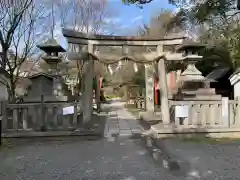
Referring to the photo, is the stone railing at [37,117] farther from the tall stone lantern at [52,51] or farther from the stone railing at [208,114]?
the stone railing at [208,114]

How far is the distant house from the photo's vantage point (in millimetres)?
20219

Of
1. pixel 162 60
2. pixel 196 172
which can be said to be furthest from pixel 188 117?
pixel 196 172

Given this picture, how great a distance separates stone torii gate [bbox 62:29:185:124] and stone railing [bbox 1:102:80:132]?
25.6 inches

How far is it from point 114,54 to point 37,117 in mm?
3504

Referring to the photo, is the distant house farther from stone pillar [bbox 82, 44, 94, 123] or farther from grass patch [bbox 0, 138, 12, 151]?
grass patch [bbox 0, 138, 12, 151]

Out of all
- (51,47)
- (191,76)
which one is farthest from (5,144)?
(191,76)

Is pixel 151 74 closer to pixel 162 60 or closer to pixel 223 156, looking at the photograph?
pixel 162 60

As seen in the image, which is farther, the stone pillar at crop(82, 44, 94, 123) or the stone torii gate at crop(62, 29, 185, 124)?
the stone pillar at crop(82, 44, 94, 123)

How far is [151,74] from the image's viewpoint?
17.2 meters

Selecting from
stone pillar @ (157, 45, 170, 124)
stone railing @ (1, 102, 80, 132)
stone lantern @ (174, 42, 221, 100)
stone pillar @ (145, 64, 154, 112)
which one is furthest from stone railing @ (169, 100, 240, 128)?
stone pillar @ (145, 64, 154, 112)

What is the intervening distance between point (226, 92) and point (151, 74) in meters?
A: 7.33

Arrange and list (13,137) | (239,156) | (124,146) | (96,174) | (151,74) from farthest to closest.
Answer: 1. (151,74)
2. (13,137)
3. (124,146)
4. (239,156)
5. (96,174)

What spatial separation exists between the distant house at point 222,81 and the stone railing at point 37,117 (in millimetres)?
12526

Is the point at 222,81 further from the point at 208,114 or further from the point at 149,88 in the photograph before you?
the point at 208,114
